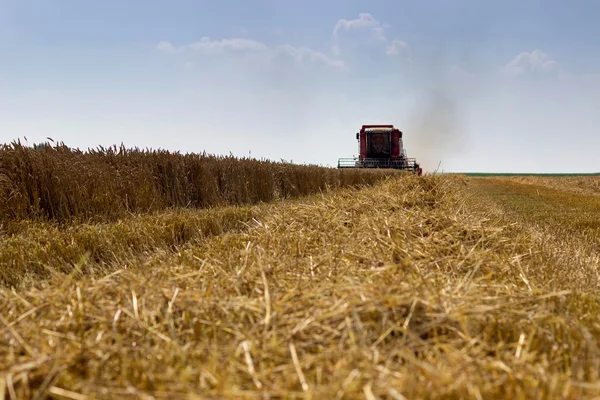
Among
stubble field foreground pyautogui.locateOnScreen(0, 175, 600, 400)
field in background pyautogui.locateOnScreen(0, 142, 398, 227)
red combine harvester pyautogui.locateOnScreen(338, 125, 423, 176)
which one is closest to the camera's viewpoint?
stubble field foreground pyautogui.locateOnScreen(0, 175, 600, 400)

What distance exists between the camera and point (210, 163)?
10273mm

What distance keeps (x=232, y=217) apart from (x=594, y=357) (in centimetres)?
658

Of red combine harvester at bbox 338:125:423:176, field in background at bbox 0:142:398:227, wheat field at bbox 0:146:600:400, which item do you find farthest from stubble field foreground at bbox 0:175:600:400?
red combine harvester at bbox 338:125:423:176

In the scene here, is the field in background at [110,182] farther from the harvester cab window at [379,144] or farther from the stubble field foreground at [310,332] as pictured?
the harvester cab window at [379,144]

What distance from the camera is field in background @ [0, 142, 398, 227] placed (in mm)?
6359

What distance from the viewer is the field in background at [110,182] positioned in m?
6.36

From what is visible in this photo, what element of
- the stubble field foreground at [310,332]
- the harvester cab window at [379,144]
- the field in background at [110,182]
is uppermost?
the harvester cab window at [379,144]

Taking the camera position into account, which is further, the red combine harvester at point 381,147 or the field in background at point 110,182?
the red combine harvester at point 381,147

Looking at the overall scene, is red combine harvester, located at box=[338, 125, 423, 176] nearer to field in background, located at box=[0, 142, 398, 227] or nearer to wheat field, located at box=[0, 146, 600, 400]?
field in background, located at box=[0, 142, 398, 227]

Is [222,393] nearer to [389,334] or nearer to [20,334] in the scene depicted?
[389,334]

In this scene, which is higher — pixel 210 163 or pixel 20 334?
pixel 210 163

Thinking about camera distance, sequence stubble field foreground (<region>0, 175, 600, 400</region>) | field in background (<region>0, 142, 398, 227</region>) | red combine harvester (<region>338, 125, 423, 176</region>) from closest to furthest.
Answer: stubble field foreground (<region>0, 175, 600, 400</region>), field in background (<region>0, 142, 398, 227</region>), red combine harvester (<region>338, 125, 423, 176</region>)

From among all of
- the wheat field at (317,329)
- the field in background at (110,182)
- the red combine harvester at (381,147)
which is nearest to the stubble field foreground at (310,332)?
the wheat field at (317,329)

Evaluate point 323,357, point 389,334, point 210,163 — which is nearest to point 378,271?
point 389,334
